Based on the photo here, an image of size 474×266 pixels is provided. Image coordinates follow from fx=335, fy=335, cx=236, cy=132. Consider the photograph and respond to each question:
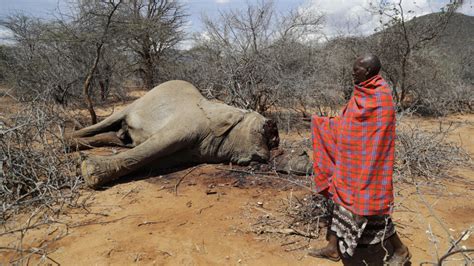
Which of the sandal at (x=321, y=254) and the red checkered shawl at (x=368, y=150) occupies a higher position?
the red checkered shawl at (x=368, y=150)

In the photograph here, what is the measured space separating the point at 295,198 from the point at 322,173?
89 centimetres

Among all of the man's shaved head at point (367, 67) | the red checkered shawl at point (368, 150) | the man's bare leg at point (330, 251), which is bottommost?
the man's bare leg at point (330, 251)

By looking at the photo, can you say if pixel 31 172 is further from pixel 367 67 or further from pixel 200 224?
pixel 367 67

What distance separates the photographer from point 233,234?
291 centimetres

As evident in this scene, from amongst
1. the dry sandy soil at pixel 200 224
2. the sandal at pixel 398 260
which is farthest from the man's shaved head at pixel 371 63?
the sandal at pixel 398 260

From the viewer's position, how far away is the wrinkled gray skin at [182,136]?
12.6ft

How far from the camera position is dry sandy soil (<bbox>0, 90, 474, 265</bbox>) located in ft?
8.50

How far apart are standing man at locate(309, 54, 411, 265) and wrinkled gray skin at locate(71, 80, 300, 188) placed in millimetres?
1887

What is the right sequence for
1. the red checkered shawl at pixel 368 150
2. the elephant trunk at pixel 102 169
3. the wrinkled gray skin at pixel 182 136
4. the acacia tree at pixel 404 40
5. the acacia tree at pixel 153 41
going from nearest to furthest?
the red checkered shawl at pixel 368 150, the elephant trunk at pixel 102 169, the wrinkled gray skin at pixel 182 136, the acacia tree at pixel 404 40, the acacia tree at pixel 153 41

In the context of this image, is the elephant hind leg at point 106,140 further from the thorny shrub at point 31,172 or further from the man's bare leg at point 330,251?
the man's bare leg at point 330,251

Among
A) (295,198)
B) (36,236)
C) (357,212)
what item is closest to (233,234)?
(295,198)

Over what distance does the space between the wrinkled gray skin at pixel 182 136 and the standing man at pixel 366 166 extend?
1887mm

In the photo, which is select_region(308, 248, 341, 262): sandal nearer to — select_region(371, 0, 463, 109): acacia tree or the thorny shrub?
the thorny shrub

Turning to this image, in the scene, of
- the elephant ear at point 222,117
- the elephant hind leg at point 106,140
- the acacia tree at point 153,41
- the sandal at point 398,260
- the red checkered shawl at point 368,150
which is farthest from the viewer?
the acacia tree at point 153,41
